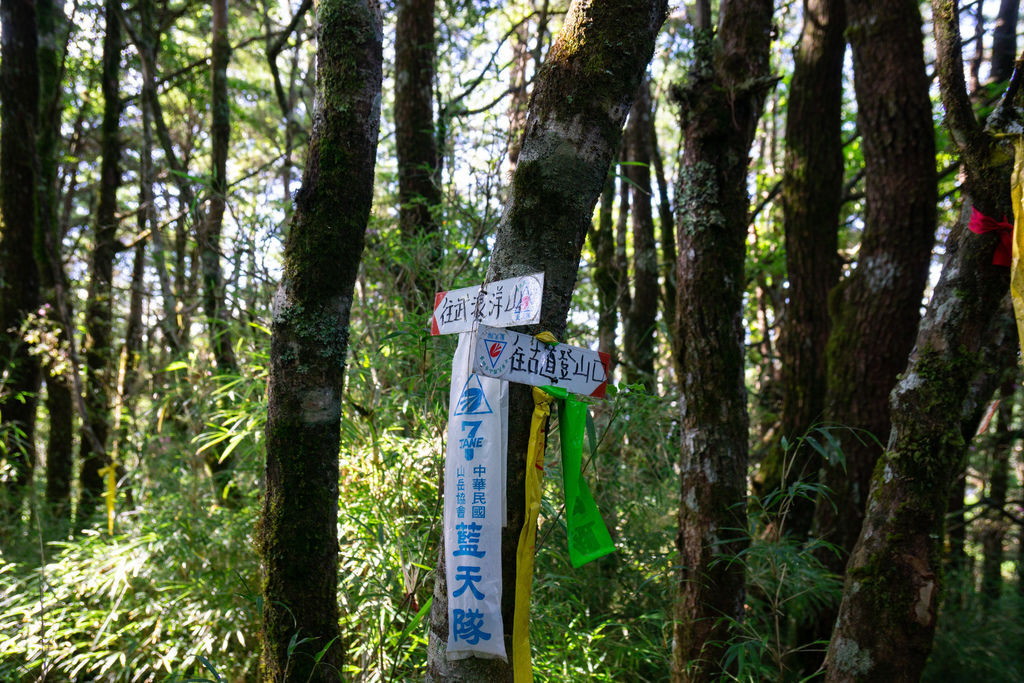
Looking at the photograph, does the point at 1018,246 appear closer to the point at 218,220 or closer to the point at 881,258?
the point at 881,258

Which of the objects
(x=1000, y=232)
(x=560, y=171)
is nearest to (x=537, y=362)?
(x=560, y=171)

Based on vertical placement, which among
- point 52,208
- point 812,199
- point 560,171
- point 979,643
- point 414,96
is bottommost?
point 979,643

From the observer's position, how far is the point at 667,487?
373 cm

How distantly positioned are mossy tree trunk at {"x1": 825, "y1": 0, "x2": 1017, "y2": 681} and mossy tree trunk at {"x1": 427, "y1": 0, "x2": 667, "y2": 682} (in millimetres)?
1167

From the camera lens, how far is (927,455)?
2.05m

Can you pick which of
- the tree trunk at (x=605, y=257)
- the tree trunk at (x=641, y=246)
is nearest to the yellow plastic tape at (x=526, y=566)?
the tree trunk at (x=605, y=257)

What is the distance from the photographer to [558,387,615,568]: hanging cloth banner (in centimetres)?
171

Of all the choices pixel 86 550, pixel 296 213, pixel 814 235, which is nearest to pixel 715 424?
pixel 296 213

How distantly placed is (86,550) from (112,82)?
4.86 metres

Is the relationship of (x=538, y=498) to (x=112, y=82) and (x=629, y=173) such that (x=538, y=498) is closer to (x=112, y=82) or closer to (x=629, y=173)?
(x=629, y=173)

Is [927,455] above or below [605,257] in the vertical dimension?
below

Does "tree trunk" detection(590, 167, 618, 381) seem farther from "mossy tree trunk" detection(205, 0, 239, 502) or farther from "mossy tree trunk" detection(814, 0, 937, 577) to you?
"mossy tree trunk" detection(205, 0, 239, 502)

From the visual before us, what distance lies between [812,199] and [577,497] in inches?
156

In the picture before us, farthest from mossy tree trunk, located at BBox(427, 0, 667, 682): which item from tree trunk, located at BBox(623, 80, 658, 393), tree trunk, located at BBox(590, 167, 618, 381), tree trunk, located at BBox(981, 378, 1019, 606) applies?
tree trunk, located at BBox(981, 378, 1019, 606)
